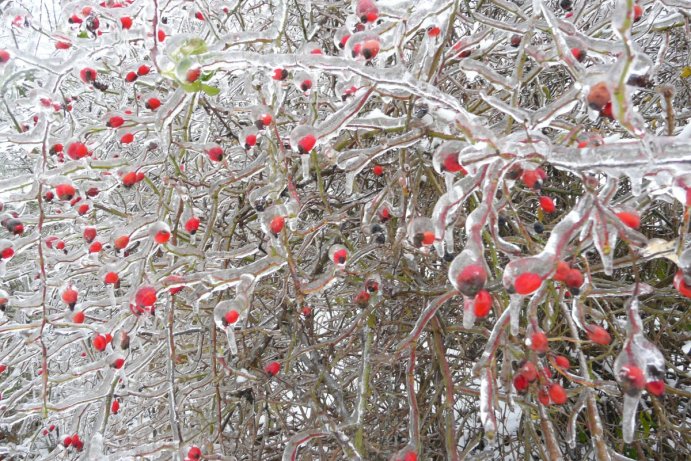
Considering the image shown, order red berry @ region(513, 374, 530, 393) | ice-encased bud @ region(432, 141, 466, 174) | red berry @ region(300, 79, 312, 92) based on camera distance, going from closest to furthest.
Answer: ice-encased bud @ region(432, 141, 466, 174)
red berry @ region(513, 374, 530, 393)
red berry @ region(300, 79, 312, 92)

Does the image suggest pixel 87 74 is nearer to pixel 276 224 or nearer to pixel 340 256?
pixel 276 224

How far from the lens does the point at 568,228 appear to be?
74 centimetres

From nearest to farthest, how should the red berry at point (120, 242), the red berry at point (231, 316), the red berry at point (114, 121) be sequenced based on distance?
1. the red berry at point (231, 316)
2. the red berry at point (120, 242)
3. the red berry at point (114, 121)

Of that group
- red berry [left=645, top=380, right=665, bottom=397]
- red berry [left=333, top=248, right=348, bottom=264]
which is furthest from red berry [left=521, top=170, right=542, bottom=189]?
red berry [left=333, top=248, right=348, bottom=264]

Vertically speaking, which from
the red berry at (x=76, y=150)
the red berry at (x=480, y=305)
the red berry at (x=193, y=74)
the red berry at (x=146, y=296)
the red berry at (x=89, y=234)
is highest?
the red berry at (x=193, y=74)

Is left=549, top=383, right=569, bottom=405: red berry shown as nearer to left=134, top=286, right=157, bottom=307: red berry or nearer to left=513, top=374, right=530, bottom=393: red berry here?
left=513, top=374, right=530, bottom=393: red berry

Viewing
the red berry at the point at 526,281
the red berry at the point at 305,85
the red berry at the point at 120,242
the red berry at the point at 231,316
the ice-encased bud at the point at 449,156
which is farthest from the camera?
the red berry at the point at 120,242

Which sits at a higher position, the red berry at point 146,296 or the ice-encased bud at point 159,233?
the ice-encased bud at point 159,233

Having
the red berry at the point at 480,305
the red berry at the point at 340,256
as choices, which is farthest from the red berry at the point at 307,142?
the red berry at the point at 480,305

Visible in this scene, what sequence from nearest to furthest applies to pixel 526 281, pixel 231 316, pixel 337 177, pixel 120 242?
pixel 526 281 → pixel 231 316 → pixel 120 242 → pixel 337 177

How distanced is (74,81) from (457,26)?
1866 millimetres

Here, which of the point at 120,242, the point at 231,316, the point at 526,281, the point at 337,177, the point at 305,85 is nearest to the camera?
the point at 526,281

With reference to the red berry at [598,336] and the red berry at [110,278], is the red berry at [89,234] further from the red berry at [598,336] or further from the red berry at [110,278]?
the red berry at [598,336]

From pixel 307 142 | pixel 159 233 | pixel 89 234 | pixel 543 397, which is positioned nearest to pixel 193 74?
pixel 307 142
